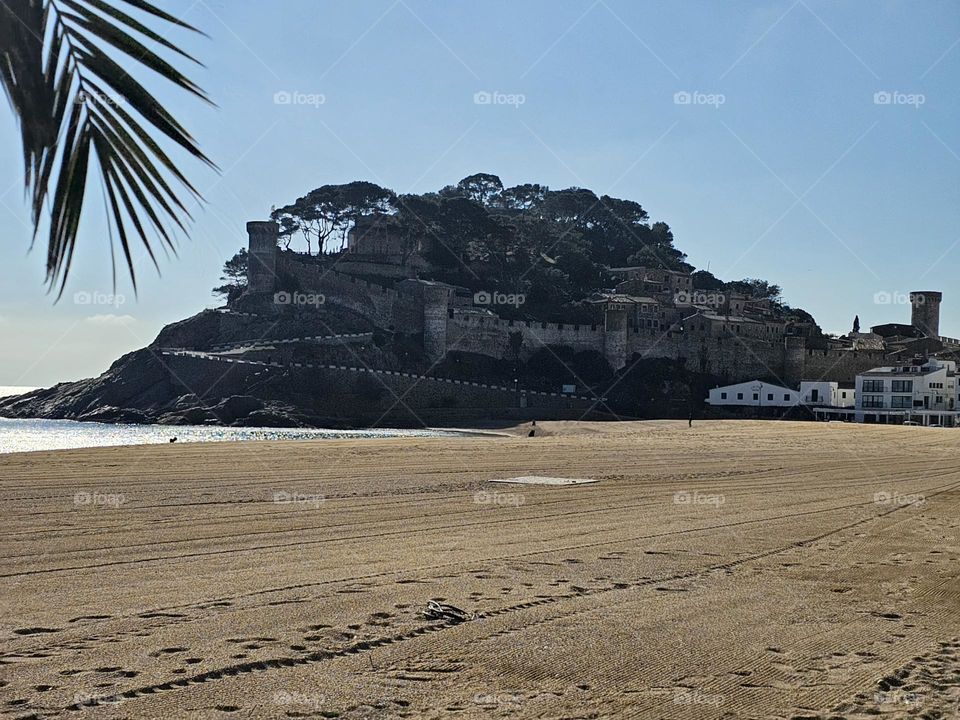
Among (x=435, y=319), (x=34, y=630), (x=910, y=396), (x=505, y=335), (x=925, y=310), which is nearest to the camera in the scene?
(x=34, y=630)

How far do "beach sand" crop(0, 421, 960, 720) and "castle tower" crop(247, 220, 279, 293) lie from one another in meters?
58.6

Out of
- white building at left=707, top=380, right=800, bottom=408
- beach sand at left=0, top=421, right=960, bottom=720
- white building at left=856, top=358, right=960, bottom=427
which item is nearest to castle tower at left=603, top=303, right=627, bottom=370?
white building at left=707, top=380, right=800, bottom=408

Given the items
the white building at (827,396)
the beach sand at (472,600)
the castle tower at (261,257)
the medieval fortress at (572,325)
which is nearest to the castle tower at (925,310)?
the medieval fortress at (572,325)

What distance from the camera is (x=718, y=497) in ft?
52.2

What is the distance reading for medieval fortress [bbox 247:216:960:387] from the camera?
7162 cm

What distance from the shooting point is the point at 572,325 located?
246ft

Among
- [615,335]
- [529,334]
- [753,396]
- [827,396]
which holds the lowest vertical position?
[753,396]

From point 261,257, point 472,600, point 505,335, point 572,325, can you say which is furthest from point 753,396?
point 472,600

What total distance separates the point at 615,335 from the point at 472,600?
67.9m

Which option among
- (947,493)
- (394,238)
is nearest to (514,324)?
(394,238)

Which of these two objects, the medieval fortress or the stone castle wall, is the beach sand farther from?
the medieval fortress

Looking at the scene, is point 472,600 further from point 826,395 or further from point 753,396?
point 826,395

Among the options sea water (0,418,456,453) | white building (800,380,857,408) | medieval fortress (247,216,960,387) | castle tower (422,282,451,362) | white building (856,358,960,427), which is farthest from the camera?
medieval fortress (247,216,960,387)

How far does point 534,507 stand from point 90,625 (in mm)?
8210
